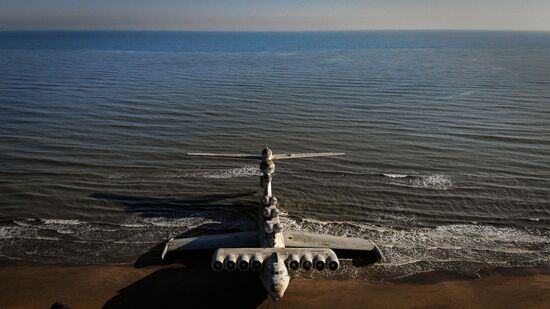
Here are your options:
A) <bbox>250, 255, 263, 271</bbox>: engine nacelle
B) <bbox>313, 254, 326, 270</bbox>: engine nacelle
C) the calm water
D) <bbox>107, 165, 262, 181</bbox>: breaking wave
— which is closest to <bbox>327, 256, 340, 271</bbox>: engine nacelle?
<bbox>313, 254, 326, 270</bbox>: engine nacelle

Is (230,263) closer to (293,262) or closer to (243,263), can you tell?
(243,263)

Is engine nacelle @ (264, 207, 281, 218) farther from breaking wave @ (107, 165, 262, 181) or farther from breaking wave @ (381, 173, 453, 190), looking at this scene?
breaking wave @ (381, 173, 453, 190)

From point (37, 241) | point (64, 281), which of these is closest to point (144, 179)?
point (37, 241)

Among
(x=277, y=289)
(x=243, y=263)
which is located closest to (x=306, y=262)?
(x=277, y=289)

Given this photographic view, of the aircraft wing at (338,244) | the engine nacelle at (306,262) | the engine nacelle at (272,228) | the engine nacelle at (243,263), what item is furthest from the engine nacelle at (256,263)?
the aircraft wing at (338,244)

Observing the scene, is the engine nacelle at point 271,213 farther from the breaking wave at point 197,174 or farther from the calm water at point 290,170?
the breaking wave at point 197,174

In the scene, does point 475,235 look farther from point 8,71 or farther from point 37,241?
point 8,71

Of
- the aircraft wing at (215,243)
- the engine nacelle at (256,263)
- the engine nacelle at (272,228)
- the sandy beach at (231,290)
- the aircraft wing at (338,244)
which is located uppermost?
the engine nacelle at (272,228)
